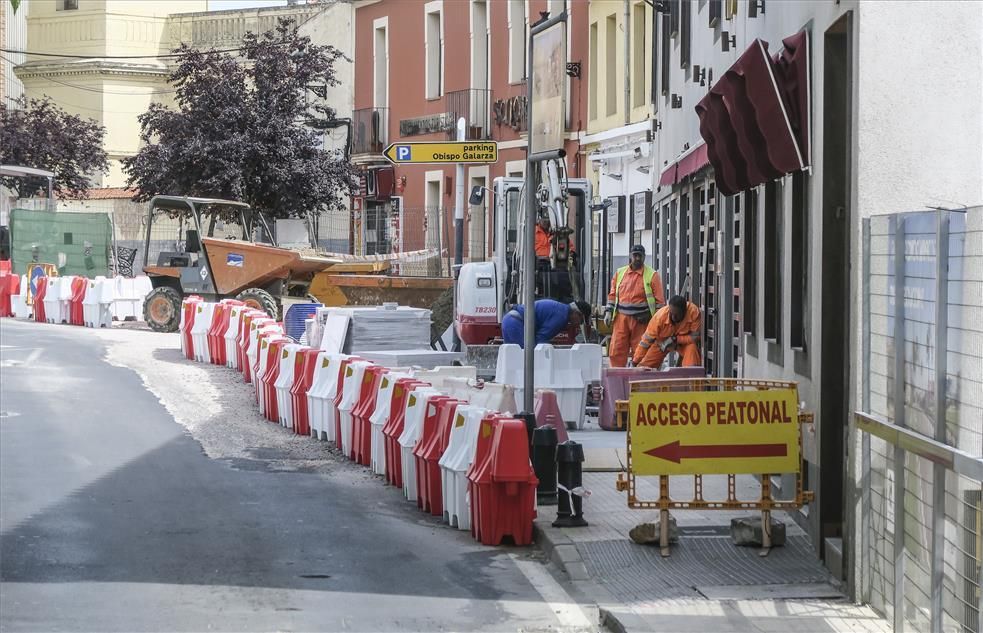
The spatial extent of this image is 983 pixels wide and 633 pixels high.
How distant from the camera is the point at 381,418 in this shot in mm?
13984

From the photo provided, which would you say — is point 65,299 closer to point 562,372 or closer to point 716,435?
point 562,372

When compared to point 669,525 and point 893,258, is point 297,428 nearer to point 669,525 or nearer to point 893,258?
point 669,525

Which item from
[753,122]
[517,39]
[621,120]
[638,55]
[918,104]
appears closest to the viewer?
[918,104]

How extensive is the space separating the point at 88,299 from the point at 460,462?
23.5 metres

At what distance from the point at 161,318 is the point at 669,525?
900 inches

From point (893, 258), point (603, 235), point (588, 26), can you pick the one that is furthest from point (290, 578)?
point (588, 26)

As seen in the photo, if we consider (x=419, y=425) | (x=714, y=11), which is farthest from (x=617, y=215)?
(x=419, y=425)

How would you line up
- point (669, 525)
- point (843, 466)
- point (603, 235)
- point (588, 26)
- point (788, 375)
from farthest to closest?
point (588, 26) < point (603, 235) < point (788, 375) < point (669, 525) < point (843, 466)

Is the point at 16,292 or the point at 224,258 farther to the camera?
the point at 16,292

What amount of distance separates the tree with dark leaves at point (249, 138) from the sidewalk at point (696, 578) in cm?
3181

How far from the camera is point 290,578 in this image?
9688 mm

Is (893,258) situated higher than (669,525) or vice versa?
(893,258)

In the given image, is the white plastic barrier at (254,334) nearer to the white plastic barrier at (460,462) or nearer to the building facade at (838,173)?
the building facade at (838,173)

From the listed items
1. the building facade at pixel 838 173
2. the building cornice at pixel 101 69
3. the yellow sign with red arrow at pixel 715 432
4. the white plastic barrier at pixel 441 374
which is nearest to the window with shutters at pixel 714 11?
the building facade at pixel 838 173
